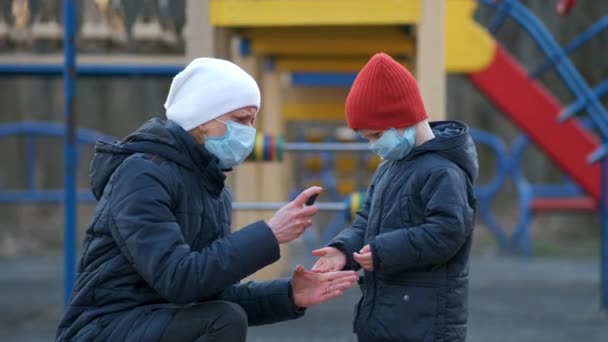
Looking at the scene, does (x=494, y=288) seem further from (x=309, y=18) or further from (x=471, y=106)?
(x=471, y=106)

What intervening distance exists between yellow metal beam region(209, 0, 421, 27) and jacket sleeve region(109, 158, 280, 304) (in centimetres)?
171

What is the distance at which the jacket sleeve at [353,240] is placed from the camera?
2.47m

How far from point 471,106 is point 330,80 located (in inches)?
141

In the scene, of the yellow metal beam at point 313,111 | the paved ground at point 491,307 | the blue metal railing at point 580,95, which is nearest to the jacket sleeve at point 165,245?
the paved ground at point 491,307

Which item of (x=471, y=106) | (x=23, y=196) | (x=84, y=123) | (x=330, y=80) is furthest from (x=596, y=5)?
(x=23, y=196)

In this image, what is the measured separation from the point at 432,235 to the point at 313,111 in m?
4.29

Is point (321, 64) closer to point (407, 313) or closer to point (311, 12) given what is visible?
point (311, 12)

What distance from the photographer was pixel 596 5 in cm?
943

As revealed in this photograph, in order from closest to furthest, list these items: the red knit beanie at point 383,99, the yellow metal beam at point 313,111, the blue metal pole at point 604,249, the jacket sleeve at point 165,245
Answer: the jacket sleeve at point 165,245 < the red knit beanie at point 383,99 < the blue metal pole at point 604,249 < the yellow metal beam at point 313,111

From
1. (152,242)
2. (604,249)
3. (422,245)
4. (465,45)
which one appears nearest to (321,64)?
(465,45)

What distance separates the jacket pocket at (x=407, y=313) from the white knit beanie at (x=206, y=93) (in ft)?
1.88

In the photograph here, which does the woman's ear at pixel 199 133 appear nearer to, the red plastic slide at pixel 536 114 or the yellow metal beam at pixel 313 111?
the red plastic slide at pixel 536 114

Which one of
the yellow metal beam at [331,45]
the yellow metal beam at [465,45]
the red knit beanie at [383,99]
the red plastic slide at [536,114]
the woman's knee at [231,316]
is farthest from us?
the red plastic slide at [536,114]

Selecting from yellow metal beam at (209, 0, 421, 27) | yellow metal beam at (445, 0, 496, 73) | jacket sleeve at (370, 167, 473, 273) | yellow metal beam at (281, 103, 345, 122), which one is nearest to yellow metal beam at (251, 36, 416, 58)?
yellow metal beam at (445, 0, 496, 73)
